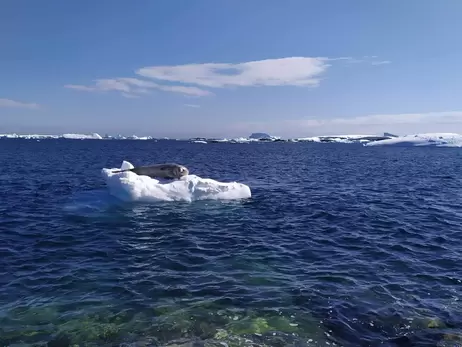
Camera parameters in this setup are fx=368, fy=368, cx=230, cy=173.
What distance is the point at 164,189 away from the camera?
68.0ft

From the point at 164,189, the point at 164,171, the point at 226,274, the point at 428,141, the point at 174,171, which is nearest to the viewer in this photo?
the point at 226,274

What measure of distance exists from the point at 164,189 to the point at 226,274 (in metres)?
10.8

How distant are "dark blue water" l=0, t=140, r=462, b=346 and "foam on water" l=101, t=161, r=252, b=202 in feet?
2.08

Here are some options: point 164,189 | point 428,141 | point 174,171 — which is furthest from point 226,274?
point 428,141

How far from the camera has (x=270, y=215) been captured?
18609mm

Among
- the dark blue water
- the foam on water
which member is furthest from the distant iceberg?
the foam on water

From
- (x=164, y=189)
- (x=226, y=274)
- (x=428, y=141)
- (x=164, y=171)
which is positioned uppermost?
(x=428, y=141)

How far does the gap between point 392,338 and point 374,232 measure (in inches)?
346

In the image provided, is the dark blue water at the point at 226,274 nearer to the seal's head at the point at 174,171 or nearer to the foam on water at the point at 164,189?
the foam on water at the point at 164,189

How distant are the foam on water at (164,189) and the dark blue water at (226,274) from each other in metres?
0.64

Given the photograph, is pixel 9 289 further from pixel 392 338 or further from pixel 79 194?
pixel 79 194

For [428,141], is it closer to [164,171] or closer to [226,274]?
[164,171]

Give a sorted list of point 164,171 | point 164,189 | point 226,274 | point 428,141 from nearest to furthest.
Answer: point 226,274 < point 164,189 < point 164,171 < point 428,141

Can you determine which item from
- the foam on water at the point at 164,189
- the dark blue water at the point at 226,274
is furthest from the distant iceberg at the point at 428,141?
the foam on water at the point at 164,189
